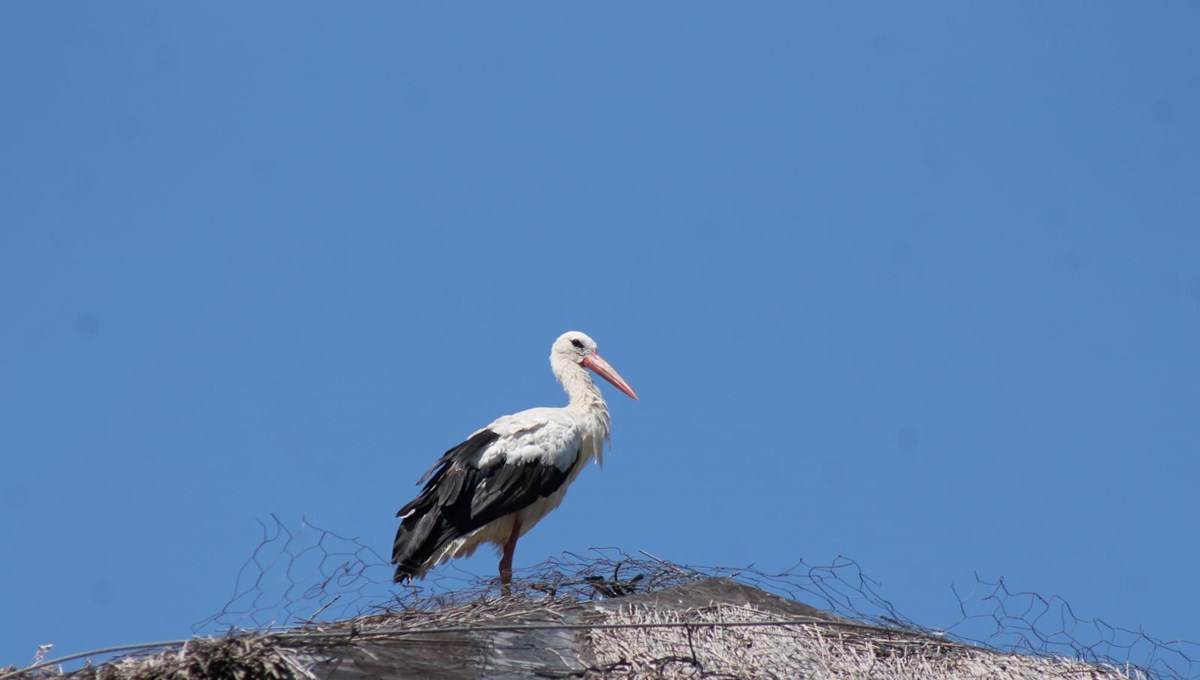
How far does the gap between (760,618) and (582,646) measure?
0.89 meters

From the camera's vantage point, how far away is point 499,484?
923 cm

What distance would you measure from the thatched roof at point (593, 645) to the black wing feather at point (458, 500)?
196 centimetres

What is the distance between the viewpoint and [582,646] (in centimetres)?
604

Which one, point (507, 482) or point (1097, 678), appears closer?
point (1097, 678)

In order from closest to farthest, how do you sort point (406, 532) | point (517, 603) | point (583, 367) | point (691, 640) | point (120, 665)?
point (120, 665), point (691, 640), point (517, 603), point (406, 532), point (583, 367)

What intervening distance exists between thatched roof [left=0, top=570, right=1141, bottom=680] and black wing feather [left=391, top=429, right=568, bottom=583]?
1964 mm

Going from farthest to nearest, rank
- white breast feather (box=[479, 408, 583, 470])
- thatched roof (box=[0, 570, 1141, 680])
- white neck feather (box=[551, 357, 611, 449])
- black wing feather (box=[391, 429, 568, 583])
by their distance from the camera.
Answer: white neck feather (box=[551, 357, 611, 449]), white breast feather (box=[479, 408, 583, 470]), black wing feather (box=[391, 429, 568, 583]), thatched roof (box=[0, 570, 1141, 680])

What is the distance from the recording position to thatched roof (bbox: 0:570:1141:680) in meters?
5.02

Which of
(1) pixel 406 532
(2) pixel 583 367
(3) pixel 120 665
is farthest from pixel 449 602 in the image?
(2) pixel 583 367

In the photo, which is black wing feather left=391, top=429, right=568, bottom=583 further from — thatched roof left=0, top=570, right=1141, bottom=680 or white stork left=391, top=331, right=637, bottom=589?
thatched roof left=0, top=570, right=1141, bottom=680

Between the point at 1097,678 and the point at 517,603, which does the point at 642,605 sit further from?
the point at 1097,678

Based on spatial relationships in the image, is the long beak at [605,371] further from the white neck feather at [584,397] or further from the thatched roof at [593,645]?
the thatched roof at [593,645]

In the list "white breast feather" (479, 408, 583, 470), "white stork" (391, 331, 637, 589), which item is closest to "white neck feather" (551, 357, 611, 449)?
"white stork" (391, 331, 637, 589)

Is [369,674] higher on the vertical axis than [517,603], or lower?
lower
